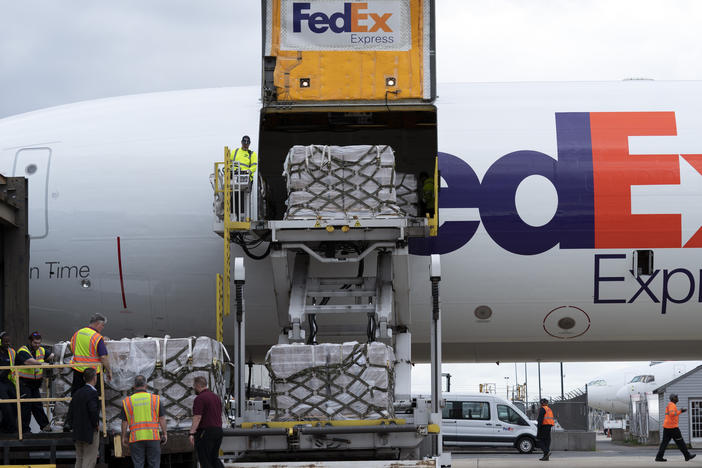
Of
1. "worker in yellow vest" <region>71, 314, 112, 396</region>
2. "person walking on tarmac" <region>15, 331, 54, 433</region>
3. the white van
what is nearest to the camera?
"worker in yellow vest" <region>71, 314, 112, 396</region>

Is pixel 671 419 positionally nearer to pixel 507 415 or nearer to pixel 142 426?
pixel 507 415

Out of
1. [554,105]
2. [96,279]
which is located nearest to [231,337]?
[96,279]

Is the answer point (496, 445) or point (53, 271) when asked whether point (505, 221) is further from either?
point (496, 445)

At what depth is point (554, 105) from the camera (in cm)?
1506

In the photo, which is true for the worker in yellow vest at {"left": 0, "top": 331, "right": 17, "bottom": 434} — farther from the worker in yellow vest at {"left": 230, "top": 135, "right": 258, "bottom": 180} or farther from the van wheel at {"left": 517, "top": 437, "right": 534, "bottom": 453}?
the van wheel at {"left": 517, "top": 437, "right": 534, "bottom": 453}

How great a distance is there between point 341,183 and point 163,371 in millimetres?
3312

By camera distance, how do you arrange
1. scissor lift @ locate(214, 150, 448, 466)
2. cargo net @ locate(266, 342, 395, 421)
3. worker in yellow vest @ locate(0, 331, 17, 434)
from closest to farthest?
1. scissor lift @ locate(214, 150, 448, 466)
2. cargo net @ locate(266, 342, 395, 421)
3. worker in yellow vest @ locate(0, 331, 17, 434)

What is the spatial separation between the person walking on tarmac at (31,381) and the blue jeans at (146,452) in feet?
6.76

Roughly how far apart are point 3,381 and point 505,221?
23.1 ft

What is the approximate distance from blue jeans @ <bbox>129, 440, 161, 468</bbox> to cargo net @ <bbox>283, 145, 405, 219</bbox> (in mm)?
3448

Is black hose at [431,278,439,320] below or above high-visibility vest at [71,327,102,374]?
above

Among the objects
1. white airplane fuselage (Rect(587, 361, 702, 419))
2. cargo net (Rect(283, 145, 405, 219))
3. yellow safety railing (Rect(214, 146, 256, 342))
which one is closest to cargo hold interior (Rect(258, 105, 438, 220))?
yellow safety railing (Rect(214, 146, 256, 342))

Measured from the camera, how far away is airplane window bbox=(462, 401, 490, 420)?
3002 centimetres

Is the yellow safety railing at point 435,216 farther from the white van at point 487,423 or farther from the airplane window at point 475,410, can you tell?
the airplane window at point 475,410
